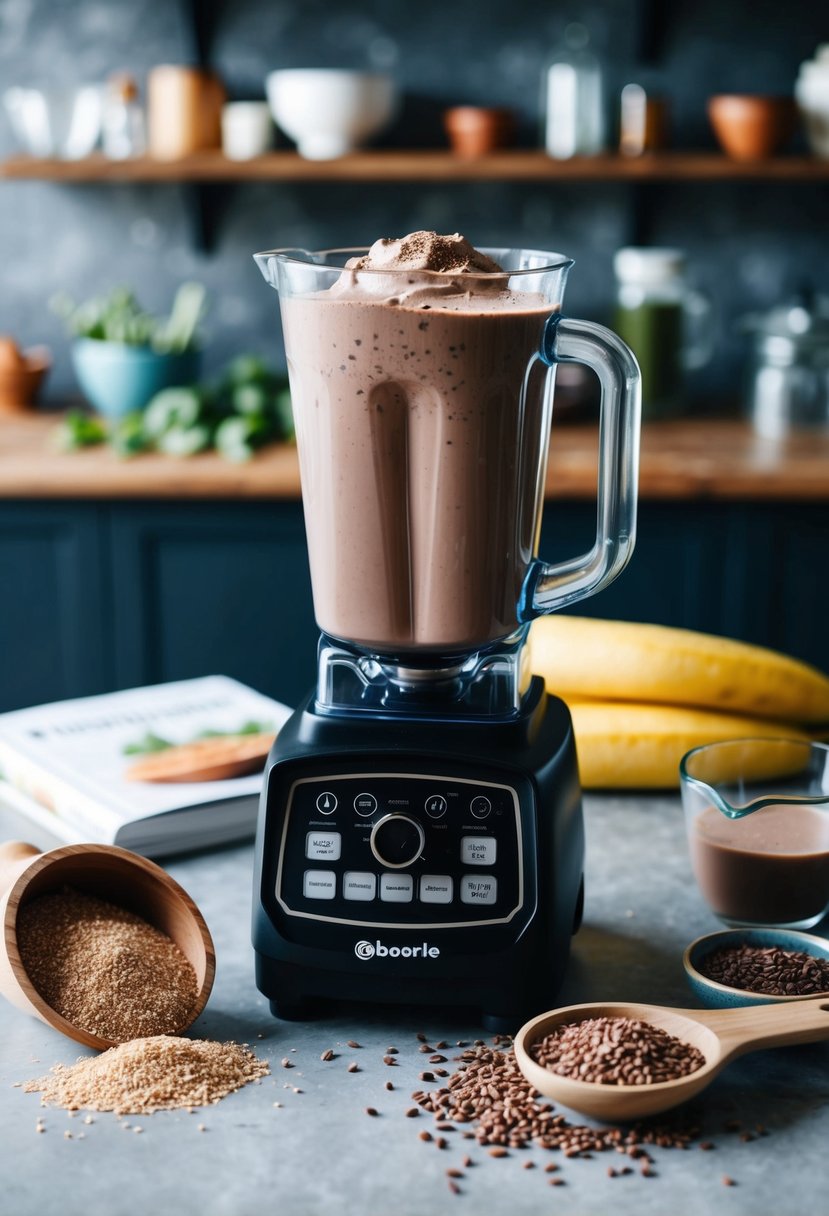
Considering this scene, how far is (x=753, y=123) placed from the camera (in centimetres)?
274

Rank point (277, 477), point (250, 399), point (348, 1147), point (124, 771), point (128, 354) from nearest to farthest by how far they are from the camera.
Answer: point (348, 1147)
point (124, 771)
point (277, 477)
point (250, 399)
point (128, 354)

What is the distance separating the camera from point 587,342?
0.88m

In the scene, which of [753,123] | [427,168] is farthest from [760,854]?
[753,123]

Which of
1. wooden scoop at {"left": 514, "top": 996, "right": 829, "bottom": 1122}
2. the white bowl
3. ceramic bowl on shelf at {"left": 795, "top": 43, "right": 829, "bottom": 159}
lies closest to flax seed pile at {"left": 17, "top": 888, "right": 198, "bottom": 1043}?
wooden scoop at {"left": 514, "top": 996, "right": 829, "bottom": 1122}

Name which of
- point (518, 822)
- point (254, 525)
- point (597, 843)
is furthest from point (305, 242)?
point (518, 822)

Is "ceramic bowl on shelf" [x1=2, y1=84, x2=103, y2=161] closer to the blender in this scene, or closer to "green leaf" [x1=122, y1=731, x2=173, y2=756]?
"green leaf" [x1=122, y1=731, x2=173, y2=756]

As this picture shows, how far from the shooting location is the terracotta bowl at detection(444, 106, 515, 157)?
9.09 ft

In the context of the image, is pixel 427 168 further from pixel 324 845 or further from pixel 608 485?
pixel 324 845

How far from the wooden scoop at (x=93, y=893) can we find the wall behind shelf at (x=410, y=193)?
2381 millimetres

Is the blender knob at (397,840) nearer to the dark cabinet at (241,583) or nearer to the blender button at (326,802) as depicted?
the blender button at (326,802)

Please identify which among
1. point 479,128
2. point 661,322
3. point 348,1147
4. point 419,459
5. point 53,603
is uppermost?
point 479,128

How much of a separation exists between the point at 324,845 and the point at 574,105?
2.27m

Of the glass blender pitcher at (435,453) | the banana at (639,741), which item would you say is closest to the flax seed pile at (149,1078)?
the glass blender pitcher at (435,453)

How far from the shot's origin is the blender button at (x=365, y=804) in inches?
34.1
